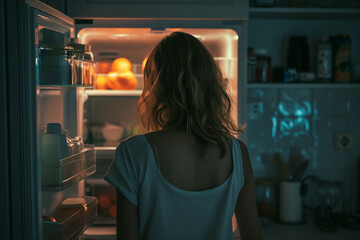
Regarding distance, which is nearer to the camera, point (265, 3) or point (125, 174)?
point (125, 174)

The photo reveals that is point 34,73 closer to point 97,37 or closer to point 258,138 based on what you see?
point 97,37

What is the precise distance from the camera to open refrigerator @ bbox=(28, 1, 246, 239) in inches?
44.5

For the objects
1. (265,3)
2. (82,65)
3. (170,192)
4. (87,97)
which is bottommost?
(170,192)

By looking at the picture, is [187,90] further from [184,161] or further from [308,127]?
[308,127]

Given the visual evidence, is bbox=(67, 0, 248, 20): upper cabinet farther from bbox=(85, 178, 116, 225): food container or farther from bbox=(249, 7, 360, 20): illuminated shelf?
bbox=(85, 178, 116, 225): food container

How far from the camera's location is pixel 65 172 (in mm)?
1153

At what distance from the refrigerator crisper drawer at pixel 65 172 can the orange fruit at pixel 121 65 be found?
1.73ft

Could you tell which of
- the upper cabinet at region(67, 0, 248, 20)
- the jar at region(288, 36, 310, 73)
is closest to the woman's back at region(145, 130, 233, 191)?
the upper cabinet at region(67, 0, 248, 20)

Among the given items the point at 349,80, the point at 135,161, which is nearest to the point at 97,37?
the point at 135,161

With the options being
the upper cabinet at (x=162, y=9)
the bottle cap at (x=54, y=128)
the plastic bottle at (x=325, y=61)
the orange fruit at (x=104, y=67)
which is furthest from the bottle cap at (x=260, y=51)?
the bottle cap at (x=54, y=128)

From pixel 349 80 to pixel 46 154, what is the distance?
154 cm

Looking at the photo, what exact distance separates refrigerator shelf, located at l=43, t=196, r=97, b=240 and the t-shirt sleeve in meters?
0.35

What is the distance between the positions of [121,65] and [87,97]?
9.0 inches

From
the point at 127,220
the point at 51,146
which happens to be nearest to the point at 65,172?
the point at 51,146
